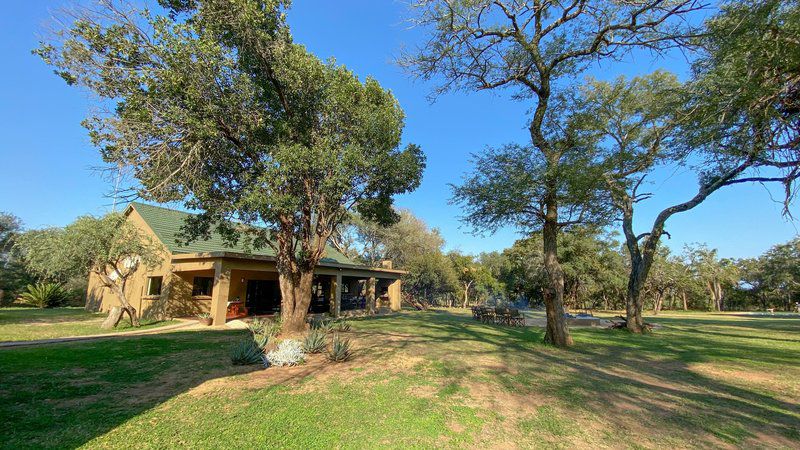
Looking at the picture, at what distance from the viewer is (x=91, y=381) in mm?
6324

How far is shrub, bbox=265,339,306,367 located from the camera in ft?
25.2

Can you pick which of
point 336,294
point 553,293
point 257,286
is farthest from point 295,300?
point 257,286

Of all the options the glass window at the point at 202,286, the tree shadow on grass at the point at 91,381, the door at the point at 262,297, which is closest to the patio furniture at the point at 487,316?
the door at the point at 262,297

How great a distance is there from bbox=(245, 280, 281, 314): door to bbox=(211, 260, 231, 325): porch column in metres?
4.48

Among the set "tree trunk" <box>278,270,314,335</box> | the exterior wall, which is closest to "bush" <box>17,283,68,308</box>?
the exterior wall

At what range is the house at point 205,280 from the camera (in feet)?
49.5

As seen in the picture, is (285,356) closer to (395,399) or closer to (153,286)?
(395,399)

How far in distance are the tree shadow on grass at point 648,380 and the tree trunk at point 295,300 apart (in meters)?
3.14

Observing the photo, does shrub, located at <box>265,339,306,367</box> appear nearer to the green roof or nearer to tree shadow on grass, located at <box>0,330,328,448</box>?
tree shadow on grass, located at <box>0,330,328,448</box>

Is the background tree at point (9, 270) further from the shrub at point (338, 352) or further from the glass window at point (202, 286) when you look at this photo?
the shrub at point (338, 352)

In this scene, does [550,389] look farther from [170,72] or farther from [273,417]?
[170,72]

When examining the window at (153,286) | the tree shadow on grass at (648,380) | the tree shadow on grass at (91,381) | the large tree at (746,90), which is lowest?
the tree shadow on grass at (91,381)

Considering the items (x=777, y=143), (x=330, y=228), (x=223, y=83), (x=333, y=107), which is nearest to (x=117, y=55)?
(x=223, y=83)

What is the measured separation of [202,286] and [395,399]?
16.6 metres
